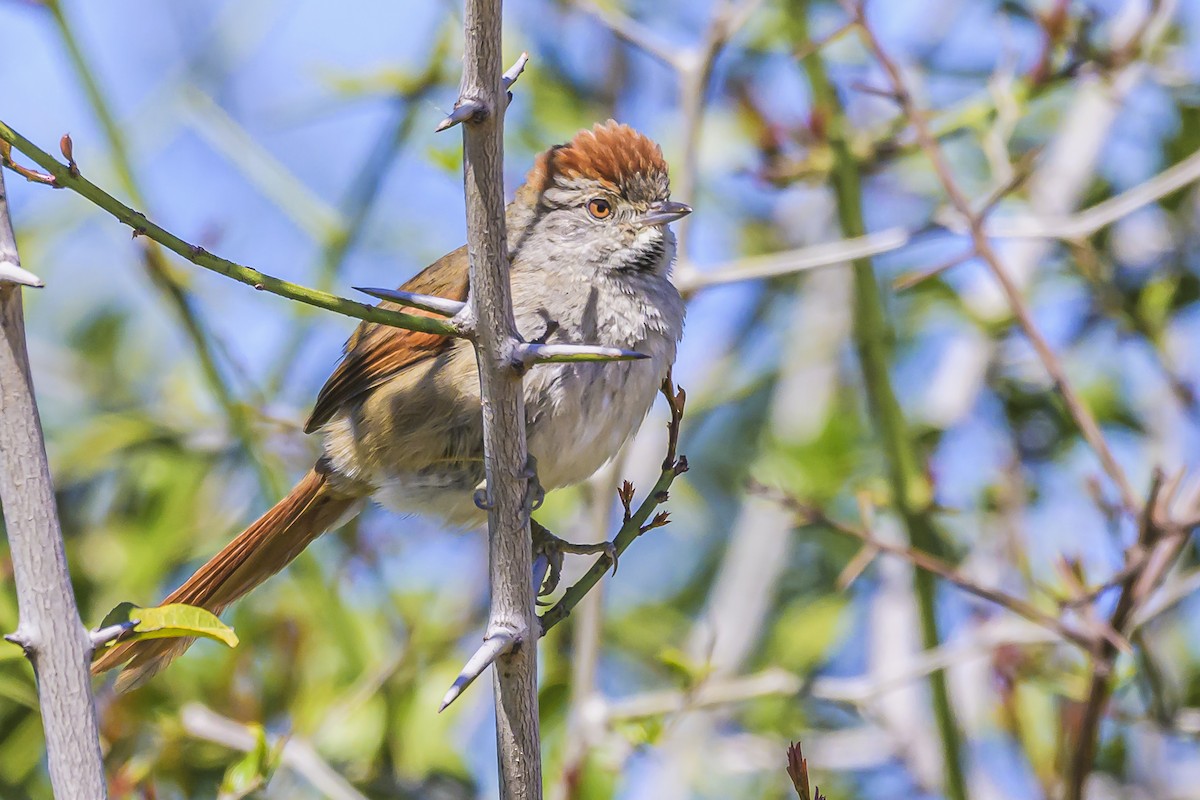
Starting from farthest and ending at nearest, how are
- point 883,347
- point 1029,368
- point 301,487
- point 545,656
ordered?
1. point 1029,368
2. point 545,656
3. point 883,347
4. point 301,487

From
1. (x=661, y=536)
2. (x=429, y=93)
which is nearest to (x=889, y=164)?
(x=429, y=93)

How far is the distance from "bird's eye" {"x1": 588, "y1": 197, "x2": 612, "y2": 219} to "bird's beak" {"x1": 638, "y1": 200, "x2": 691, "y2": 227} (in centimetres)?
10

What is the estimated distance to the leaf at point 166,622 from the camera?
6.29 feet

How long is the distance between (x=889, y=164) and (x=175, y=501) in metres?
2.59

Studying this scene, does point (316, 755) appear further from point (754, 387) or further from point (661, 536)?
point (661, 536)

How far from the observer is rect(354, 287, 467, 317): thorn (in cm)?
194

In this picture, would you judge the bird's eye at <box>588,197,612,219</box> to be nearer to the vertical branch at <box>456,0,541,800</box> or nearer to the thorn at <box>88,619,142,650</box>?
the vertical branch at <box>456,0,541,800</box>

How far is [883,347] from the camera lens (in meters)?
4.19

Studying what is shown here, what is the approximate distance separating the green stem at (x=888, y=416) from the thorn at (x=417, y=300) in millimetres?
2222

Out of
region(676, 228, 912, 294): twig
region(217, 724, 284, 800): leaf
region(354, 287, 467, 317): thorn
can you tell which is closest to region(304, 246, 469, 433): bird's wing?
region(676, 228, 912, 294): twig

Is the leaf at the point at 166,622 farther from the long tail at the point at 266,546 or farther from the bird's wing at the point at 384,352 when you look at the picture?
the bird's wing at the point at 384,352

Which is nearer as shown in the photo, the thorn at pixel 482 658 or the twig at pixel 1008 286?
the thorn at pixel 482 658

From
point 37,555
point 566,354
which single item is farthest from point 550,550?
point 37,555

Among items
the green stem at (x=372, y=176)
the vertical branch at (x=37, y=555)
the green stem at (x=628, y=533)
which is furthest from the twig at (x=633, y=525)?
the green stem at (x=372, y=176)
